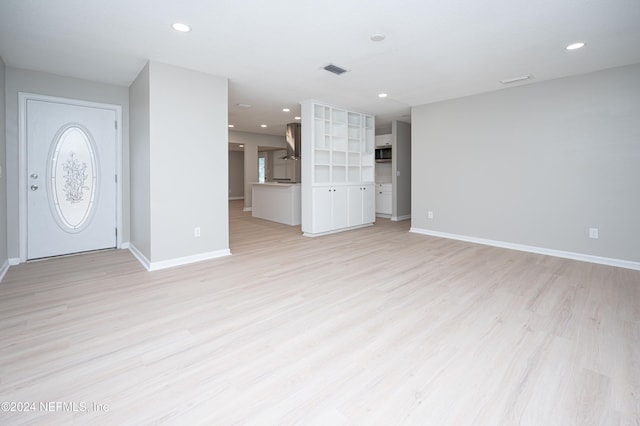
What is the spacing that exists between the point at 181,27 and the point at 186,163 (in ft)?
5.00

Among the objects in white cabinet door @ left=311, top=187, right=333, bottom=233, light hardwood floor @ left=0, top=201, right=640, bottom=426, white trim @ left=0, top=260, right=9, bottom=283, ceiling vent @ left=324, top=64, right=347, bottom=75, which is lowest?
light hardwood floor @ left=0, top=201, right=640, bottom=426

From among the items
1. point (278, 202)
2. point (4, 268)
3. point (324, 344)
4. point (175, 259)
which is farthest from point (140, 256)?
point (278, 202)

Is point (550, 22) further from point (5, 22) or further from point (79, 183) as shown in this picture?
point (79, 183)

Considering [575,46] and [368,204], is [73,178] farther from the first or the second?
[575,46]

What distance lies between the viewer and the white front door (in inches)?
153

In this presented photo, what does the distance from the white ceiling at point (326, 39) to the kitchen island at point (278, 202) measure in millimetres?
2808

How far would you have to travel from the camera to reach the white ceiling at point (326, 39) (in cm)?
240

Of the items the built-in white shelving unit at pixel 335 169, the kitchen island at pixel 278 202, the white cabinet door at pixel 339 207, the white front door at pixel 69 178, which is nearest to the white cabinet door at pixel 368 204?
the built-in white shelving unit at pixel 335 169

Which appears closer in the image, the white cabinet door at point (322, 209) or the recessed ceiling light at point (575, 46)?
the recessed ceiling light at point (575, 46)

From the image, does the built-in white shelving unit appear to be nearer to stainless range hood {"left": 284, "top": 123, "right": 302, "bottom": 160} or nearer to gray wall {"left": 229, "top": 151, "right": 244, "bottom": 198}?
stainless range hood {"left": 284, "top": 123, "right": 302, "bottom": 160}

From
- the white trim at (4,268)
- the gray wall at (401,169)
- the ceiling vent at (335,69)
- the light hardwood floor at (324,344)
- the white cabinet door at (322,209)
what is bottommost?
the light hardwood floor at (324,344)

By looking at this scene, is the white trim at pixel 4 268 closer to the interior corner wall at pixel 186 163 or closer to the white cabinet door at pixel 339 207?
the interior corner wall at pixel 186 163

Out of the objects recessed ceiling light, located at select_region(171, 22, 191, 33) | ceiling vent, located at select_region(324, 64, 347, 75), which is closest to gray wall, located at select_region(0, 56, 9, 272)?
recessed ceiling light, located at select_region(171, 22, 191, 33)

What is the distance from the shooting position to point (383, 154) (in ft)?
26.8
